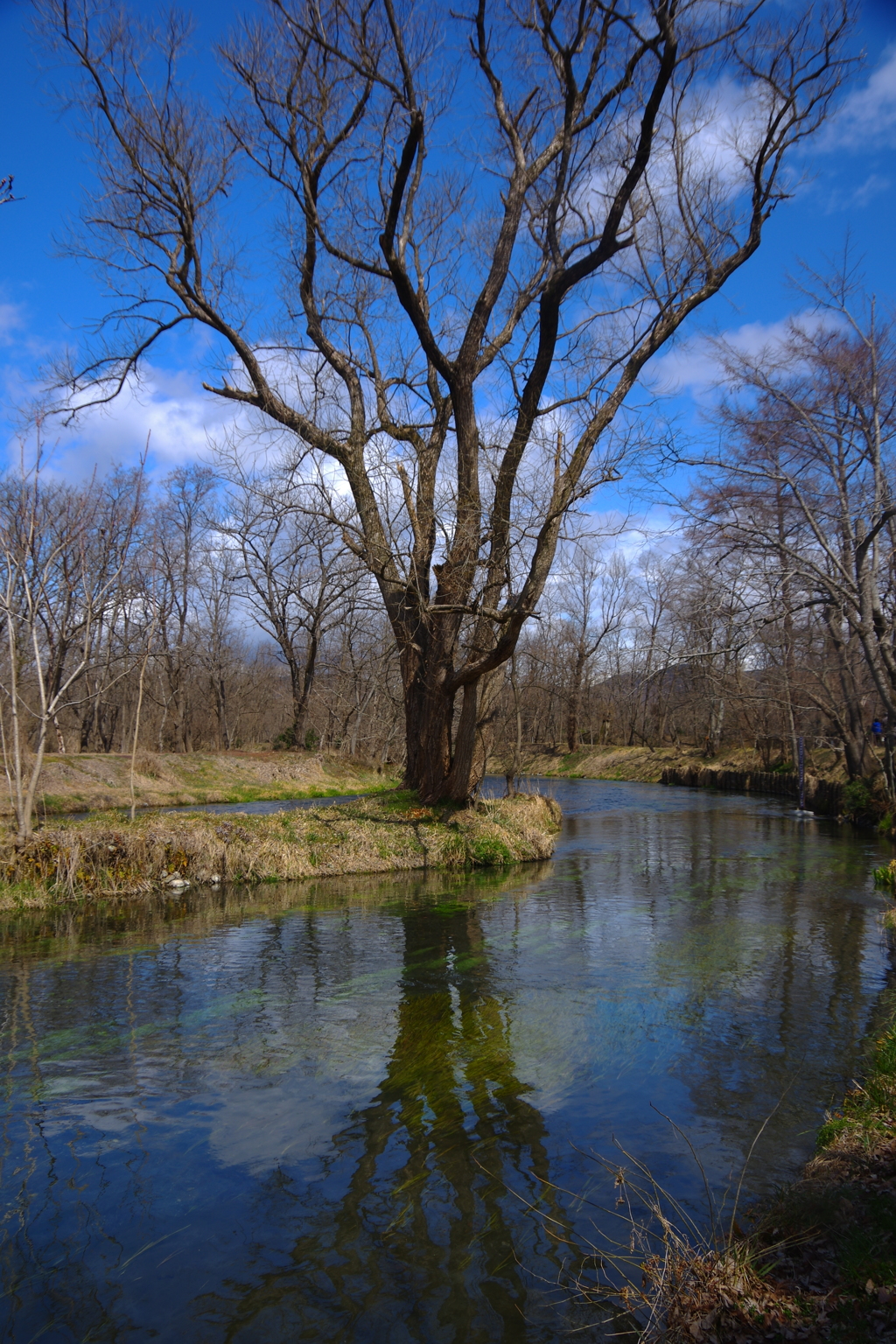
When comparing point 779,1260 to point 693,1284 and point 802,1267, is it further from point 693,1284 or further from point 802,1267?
point 693,1284

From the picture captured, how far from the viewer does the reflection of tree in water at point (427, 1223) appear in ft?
11.1

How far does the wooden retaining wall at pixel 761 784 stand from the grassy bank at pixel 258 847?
10.9 m

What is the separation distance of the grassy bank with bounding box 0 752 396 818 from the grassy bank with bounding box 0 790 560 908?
28.7 ft

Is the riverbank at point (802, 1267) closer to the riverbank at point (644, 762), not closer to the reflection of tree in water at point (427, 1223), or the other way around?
the reflection of tree in water at point (427, 1223)

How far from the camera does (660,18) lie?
9523 millimetres

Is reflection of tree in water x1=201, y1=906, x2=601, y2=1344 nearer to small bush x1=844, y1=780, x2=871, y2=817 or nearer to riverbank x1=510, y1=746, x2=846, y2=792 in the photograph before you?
small bush x1=844, y1=780, x2=871, y2=817

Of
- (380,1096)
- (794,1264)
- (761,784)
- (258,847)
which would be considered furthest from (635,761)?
(794,1264)

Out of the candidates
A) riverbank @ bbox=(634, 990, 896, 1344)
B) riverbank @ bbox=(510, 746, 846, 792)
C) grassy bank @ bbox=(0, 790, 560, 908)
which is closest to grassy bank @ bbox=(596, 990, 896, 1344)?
riverbank @ bbox=(634, 990, 896, 1344)

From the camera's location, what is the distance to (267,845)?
13188 millimetres

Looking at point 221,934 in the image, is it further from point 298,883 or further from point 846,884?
point 846,884

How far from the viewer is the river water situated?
141 inches

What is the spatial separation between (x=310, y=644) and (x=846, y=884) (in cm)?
2246

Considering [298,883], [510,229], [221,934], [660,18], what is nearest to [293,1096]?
[221,934]

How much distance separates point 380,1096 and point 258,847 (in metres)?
8.08
